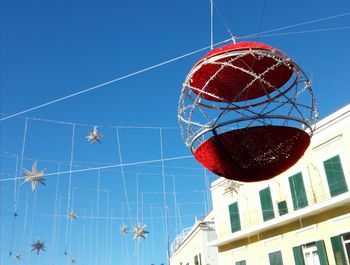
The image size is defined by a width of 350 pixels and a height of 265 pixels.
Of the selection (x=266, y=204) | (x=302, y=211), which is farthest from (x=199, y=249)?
(x=302, y=211)

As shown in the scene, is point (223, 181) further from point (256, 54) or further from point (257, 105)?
point (256, 54)

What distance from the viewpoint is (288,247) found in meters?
21.1

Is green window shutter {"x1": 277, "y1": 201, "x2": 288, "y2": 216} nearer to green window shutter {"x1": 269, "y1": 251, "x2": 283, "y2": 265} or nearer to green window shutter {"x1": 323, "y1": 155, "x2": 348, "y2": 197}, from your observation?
green window shutter {"x1": 269, "y1": 251, "x2": 283, "y2": 265}

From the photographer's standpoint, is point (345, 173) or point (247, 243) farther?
point (247, 243)

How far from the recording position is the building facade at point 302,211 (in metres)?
18.6

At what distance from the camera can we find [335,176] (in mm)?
18906

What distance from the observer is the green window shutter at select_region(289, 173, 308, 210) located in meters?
20.5

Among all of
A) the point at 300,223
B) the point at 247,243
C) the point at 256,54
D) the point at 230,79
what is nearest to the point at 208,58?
the point at 256,54

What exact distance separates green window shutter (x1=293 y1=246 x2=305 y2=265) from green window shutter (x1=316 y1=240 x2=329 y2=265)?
1.20m

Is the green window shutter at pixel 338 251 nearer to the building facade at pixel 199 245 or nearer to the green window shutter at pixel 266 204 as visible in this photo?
the green window shutter at pixel 266 204

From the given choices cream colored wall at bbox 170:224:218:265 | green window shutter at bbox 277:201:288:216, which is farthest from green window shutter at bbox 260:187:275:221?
cream colored wall at bbox 170:224:218:265

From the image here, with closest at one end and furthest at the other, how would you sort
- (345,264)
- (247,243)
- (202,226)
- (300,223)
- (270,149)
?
(270,149) → (345,264) → (300,223) → (247,243) → (202,226)

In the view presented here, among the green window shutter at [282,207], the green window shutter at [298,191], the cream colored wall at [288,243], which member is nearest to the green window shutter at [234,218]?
the cream colored wall at [288,243]

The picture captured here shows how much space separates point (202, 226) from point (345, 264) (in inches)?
536
